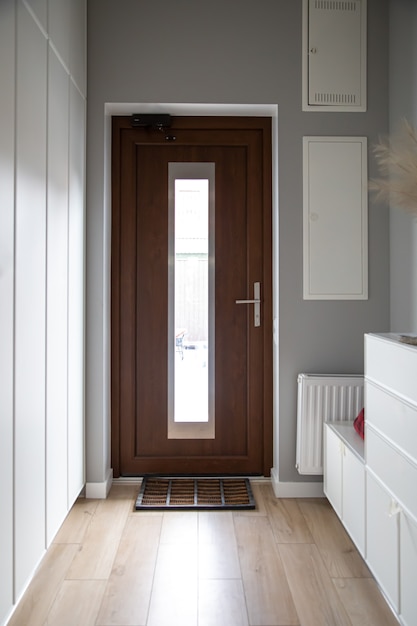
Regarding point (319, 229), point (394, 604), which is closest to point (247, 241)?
point (319, 229)

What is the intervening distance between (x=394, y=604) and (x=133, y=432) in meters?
1.78

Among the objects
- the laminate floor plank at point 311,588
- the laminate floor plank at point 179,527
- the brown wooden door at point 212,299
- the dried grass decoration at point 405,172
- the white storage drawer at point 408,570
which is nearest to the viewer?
the white storage drawer at point 408,570

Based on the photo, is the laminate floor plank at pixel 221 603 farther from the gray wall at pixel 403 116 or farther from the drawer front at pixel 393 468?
the gray wall at pixel 403 116

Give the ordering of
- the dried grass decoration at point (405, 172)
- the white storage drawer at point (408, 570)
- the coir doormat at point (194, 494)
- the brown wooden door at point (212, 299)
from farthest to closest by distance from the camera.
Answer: the brown wooden door at point (212, 299) < the coir doormat at point (194, 494) < the dried grass decoration at point (405, 172) < the white storage drawer at point (408, 570)

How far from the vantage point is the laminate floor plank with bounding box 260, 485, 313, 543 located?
234 cm

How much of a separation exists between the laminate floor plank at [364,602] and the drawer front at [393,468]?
1.54ft

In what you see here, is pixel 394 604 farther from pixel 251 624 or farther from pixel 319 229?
pixel 319 229

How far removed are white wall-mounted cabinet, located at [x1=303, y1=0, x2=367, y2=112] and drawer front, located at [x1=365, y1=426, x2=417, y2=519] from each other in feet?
6.15

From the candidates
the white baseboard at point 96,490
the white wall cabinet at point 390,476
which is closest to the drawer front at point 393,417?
the white wall cabinet at point 390,476

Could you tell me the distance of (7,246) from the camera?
163 centimetres

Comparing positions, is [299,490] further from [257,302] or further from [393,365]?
[393,365]

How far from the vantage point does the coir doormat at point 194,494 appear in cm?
265

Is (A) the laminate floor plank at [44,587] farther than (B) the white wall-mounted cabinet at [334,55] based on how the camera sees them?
No

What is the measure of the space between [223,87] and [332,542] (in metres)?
2.43
